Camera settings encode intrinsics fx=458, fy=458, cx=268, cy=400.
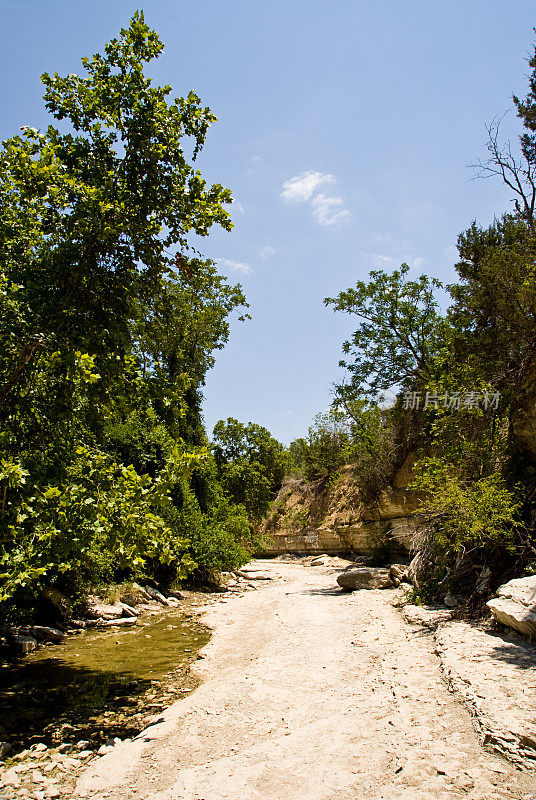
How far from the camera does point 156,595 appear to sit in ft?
46.9

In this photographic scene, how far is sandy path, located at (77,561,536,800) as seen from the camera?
11.5ft

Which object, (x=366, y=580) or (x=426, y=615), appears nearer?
(x=426, y=615)

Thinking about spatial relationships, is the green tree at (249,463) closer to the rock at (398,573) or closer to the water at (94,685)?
the rock at (398,573)

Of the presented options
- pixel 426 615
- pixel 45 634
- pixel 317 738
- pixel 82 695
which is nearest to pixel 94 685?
pixel 82 695

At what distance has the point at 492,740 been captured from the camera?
373cm

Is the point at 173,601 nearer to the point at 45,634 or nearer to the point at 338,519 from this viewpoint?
the point at 45,634

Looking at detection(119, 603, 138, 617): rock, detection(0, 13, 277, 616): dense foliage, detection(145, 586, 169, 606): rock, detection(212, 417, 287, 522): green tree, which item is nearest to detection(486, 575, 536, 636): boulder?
detection(0, 13, 277, 616): dense foliage

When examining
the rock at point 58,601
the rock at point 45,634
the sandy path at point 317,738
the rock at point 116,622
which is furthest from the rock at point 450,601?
the rock at point 58,601

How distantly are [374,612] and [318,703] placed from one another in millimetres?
5916

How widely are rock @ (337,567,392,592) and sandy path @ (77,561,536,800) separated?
641 centimetres

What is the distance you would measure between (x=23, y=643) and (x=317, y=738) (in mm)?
6692

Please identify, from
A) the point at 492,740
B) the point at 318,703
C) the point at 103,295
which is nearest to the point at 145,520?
the point at 318,703
